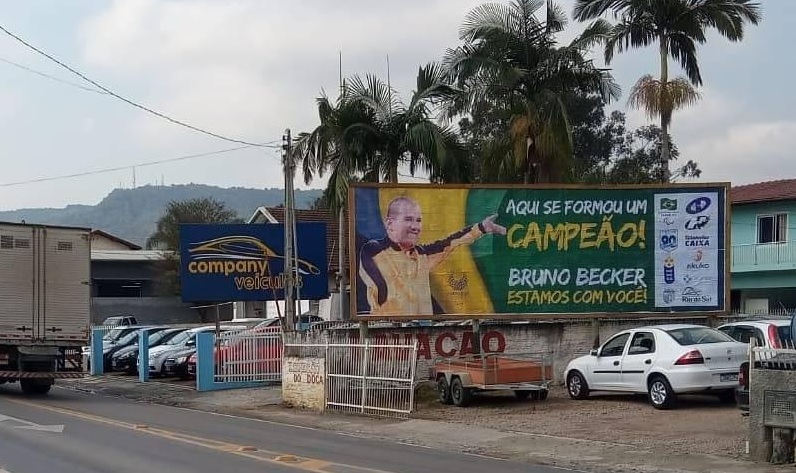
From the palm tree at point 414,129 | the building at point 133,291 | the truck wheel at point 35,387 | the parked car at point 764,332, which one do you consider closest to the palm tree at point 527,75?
the palm tree at point 414,129

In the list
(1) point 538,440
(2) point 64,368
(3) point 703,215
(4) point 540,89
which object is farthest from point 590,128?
(1) point 538,440

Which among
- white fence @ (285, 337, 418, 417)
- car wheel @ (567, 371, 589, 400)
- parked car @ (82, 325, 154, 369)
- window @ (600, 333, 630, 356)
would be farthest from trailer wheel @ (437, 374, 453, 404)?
parked car @ (82, 325, 154, 369)

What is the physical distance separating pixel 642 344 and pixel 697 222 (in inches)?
235

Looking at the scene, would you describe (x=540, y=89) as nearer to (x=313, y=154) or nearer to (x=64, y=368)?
(x=313, y=154)

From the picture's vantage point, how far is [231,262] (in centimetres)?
3152

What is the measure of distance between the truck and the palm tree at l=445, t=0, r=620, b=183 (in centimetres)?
1136

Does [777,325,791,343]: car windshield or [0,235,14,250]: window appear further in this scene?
[0,235,14,250]: window

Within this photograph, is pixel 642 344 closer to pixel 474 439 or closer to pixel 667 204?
pixel 474 439

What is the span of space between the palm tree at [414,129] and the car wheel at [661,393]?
39.3 ft

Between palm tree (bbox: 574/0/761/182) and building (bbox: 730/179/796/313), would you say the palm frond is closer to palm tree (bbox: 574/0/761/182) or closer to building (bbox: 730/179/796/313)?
palm tree (bbox: 574/0/761/182)

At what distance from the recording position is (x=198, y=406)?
2330 centimetres

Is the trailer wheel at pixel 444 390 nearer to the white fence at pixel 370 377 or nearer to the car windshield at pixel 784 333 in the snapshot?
the white fence at pixel 370 377

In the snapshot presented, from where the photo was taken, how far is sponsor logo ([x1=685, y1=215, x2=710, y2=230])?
946 inches

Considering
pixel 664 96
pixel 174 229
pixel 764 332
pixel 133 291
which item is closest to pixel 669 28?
pixel 664 96
